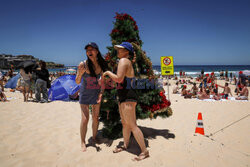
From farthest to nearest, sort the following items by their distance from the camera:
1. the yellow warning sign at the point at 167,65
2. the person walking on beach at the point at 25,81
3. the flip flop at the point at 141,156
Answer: the yellow warning sign at the point at 167,65 → the person walking on beach at the point at 25,81 → the flip flop at the point at 141,156

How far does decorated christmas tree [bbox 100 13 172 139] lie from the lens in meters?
3.28

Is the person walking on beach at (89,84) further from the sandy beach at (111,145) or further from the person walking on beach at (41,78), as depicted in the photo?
the person walking on beach at (41,78)

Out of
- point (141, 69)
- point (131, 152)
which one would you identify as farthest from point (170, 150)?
point (141, 69)

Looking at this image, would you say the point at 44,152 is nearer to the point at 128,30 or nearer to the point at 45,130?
the point at 45,130

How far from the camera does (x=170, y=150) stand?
119 inches

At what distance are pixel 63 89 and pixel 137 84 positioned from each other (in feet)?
21.7

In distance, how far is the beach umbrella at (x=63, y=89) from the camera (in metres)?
8.42

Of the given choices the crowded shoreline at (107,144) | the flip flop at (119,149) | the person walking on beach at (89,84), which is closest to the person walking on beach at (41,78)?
the crowded shoreline at (107,144)

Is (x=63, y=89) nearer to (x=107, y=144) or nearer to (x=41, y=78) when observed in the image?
(x=41, y=78)

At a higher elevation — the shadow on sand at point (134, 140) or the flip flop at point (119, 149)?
the flip flop at point (119, 149)

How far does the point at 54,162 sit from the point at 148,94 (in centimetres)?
236

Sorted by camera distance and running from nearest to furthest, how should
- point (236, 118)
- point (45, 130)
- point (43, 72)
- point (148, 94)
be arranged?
Answer: 1. point (148, 94)
2. point (45, 130)
3. point (236, 118)
4. point (43, 72)

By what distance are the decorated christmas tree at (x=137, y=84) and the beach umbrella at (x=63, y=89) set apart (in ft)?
18.6

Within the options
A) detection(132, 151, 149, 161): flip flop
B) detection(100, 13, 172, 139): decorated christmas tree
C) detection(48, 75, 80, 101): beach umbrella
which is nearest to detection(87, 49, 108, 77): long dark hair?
detection(100, 13, 172, 139): decorated christmas tree
